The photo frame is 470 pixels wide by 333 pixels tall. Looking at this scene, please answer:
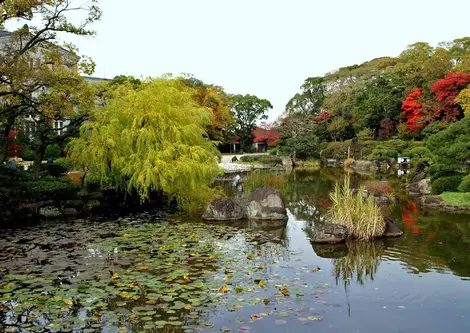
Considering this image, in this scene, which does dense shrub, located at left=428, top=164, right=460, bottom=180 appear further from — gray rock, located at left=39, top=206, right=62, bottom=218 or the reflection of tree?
gray rock, located at left=39, top=206, right=62, bottom=218

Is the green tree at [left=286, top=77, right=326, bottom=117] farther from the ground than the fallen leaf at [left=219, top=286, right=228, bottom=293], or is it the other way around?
the green tree at [left=286, top=77, right=326, bottom=117]

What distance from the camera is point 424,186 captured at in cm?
1817

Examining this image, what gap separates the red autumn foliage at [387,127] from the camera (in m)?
37.3

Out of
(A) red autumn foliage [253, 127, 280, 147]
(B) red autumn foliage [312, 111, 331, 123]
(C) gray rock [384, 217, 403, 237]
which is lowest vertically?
(C) gray rock [384, 217, 403, 237]

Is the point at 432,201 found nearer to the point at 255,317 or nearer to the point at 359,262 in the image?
the point at 359,262

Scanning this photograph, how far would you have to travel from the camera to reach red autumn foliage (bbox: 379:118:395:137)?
3734 centimetres

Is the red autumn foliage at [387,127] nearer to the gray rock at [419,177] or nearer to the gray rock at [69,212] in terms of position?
the gray rock at [419,177]

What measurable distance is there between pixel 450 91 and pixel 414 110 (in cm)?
438

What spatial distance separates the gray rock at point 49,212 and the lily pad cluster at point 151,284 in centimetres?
294

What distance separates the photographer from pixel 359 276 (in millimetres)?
7203

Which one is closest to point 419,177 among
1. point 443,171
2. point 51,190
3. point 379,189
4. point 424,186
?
point 424,186

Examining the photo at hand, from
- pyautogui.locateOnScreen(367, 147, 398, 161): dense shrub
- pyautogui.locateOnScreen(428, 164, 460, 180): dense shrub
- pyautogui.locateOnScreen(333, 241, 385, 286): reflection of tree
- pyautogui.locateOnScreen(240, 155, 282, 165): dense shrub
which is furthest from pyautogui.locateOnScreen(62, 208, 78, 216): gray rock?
pyautogui.locateOnScreen(240, 155, 282, 165): dense shrub

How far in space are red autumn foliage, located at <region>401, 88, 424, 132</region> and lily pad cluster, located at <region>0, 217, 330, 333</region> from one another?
87.0ft

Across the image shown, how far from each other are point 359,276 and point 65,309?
14.9ft
